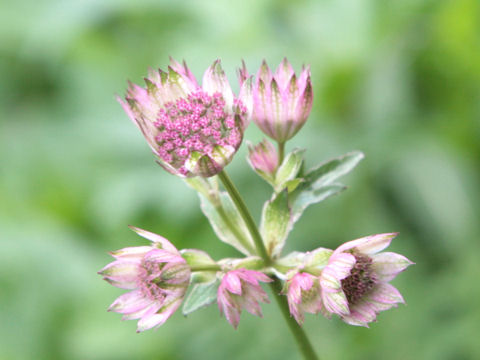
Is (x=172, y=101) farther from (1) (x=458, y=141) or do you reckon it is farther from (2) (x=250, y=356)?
(1) (x=458, y=141)

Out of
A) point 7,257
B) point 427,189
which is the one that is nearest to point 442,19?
point 427,189

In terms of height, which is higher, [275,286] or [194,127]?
[194,127]

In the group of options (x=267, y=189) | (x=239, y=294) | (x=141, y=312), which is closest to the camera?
(x=239, y=294)

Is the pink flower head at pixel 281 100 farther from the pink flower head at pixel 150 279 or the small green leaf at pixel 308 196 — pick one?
the pink flower head at pixel 150 279

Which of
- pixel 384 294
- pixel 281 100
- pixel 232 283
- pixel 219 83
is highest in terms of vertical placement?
pixel 219 83

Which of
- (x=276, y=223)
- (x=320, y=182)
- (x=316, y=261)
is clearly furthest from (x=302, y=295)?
(x=320, y=182)

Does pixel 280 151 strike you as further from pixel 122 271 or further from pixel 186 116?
pixel 122 271

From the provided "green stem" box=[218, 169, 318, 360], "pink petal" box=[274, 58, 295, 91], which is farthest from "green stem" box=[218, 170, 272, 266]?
"pink petal" box=[274, 58, 295, 91]

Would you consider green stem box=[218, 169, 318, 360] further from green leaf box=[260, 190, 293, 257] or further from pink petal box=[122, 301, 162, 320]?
pink petal box=[122, 301, 162, 320]

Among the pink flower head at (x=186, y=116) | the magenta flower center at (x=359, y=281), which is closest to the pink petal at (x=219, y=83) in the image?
the pink flower head at (x=186, y=116)
